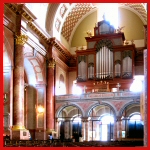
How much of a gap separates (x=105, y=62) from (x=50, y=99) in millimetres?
6069

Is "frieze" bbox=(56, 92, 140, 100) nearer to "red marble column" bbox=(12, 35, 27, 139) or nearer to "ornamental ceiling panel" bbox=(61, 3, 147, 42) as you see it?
"ornamental ceiling panel" bbox=(61, 3, 147, 42)

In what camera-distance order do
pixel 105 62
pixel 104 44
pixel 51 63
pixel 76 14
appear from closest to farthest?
pixel 51 63 → pixel 105 62 → pixel 104 44 → pixel 76 14

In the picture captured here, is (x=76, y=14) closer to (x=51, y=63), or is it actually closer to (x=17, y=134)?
(x=51, y=63)

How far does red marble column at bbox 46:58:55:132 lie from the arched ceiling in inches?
168

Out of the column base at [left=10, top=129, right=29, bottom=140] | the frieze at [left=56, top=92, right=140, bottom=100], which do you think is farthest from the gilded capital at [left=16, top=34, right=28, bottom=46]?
the frieze at [left=56, top=92, right=140, bottom=100]

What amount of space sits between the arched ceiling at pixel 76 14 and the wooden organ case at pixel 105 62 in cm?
317

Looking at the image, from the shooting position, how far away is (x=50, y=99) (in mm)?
28391

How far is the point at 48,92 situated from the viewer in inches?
1120

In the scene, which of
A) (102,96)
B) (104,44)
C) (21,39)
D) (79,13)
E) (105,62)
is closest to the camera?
(21,39)

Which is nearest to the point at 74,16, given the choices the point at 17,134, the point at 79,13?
the point at 79,13

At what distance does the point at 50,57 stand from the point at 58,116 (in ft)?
16.3

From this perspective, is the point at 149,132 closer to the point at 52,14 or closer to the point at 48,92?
the point at 48,92

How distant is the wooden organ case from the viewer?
98.6ft

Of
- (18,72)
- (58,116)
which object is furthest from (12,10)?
(58,116)
